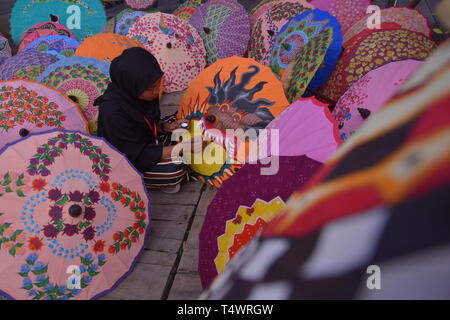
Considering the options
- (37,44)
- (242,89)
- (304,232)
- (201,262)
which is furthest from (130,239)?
(37,44)

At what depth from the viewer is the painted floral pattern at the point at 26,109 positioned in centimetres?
207

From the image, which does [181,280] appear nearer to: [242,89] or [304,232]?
[242,89]

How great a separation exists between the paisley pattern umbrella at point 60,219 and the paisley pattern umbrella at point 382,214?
4.40 ft

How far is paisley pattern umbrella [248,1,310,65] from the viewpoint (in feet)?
10.1

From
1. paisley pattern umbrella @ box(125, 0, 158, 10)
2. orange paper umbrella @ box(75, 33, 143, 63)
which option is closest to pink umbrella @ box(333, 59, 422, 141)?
orange paper umbrella @ box(75, 33, 143, 63)

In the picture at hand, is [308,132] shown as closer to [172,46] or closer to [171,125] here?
[171,125]

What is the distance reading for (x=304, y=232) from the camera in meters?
0.36

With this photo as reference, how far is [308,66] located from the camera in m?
2.01

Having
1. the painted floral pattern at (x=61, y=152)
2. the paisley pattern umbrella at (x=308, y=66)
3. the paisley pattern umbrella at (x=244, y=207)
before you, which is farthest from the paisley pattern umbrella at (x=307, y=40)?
the painted floral pattern at (x=61, y=152)

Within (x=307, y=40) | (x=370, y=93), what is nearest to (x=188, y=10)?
(x=307, y=40)

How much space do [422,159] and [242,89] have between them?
187 cm

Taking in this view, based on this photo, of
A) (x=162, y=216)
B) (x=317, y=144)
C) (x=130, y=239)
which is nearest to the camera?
(x=317, y=144)

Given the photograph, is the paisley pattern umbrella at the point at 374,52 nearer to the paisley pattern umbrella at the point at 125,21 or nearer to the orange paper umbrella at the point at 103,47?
the orange paper umbrella at the point at 103,47
